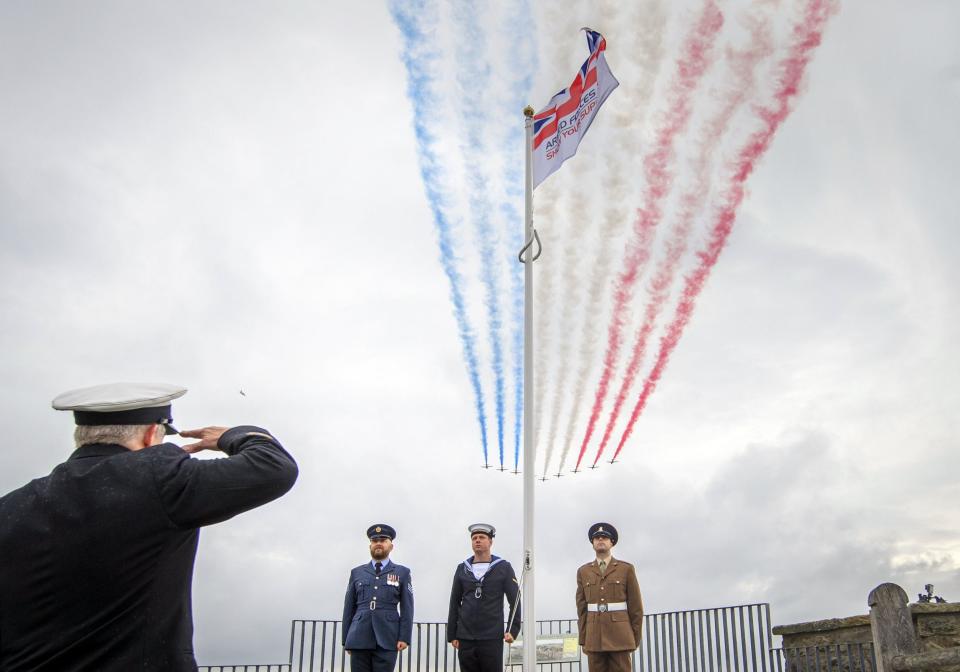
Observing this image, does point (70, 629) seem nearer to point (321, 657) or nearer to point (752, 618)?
point (752, 618)

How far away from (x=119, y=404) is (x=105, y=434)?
0.10 metres

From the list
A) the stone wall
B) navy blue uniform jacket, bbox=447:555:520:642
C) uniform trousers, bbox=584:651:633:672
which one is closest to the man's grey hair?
the stone wall

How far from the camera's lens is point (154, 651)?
6.89 feet

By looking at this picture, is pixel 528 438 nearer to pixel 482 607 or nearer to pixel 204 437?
pixel 482 607

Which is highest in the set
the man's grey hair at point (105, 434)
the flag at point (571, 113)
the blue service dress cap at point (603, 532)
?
the flag at point (571, 113)

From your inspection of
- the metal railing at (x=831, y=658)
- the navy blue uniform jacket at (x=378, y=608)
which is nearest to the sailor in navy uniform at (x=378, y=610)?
the navy blue uniform jacket at (x=378, y=608)

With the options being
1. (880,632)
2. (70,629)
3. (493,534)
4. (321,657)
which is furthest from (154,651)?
(321,657)

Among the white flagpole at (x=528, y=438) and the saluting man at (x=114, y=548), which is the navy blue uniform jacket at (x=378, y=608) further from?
the saluting man at (x=114, y=548)

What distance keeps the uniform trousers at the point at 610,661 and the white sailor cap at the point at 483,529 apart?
5.74ft

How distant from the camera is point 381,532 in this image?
34.4 ft

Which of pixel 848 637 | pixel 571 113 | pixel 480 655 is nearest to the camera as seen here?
pixel 480 655

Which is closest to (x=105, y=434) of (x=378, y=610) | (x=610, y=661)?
(x=378, y=610)

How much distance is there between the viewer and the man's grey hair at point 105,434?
7.73 ft

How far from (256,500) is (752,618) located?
10.0 m
